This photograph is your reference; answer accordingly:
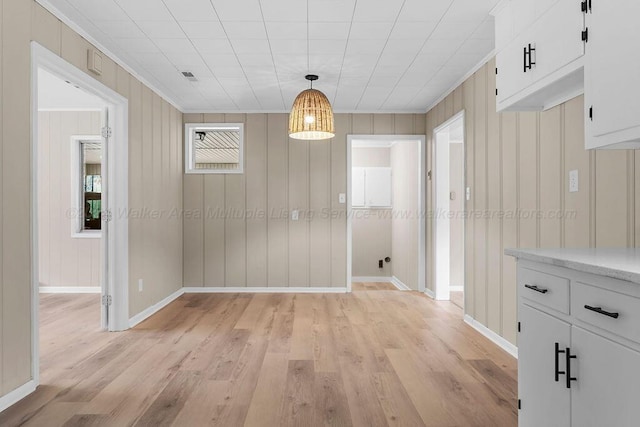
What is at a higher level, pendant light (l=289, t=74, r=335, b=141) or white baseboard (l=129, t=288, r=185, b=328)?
pendant light (l=289, t=74, r=335, b=141)

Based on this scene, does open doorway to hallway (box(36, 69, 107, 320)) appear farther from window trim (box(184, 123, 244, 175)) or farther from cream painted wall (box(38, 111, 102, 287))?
window trim (box(184, 123, 244, 175))

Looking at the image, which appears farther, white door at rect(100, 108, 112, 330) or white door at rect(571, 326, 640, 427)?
white door at rect(100, 108, 112, 330)

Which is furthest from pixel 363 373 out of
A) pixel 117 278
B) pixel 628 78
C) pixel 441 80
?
pixel 441 80

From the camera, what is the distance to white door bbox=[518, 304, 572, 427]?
147 centimetres

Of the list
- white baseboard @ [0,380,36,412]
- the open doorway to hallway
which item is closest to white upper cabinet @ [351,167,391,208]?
the open doorway to hallway

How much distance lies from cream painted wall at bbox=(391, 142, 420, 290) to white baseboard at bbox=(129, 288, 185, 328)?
3198 mm

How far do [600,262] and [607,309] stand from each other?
0.50ft

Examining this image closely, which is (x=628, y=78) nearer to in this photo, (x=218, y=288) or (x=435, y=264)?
(x=435, y=264)

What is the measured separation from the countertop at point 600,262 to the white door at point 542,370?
22 centimetres

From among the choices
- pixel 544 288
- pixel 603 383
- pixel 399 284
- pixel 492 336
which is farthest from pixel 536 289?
pixel 399 284

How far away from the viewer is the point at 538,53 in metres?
2.13

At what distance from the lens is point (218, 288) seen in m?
5.61

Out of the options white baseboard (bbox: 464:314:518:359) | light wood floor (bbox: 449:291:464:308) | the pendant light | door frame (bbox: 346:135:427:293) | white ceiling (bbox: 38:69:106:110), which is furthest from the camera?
door frame (bbox: 346:135:427:293)

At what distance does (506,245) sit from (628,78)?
196cm
